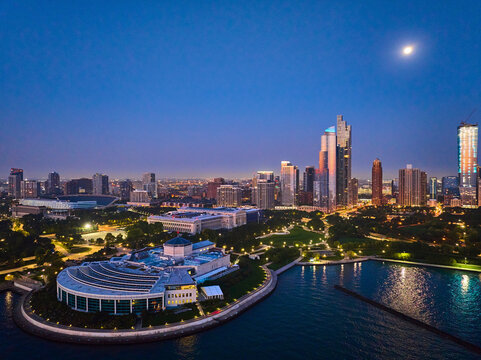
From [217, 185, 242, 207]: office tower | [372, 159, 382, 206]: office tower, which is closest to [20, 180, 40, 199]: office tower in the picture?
[217, 185, 242, 207]: office tower

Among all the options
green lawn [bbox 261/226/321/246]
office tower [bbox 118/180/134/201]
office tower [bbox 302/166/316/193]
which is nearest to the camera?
green lawn [bbox 261/226/321/246]

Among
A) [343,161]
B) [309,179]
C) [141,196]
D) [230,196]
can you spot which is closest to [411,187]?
[343,161]

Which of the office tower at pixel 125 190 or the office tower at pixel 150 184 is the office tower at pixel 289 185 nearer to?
the office tower at pixel 150 184

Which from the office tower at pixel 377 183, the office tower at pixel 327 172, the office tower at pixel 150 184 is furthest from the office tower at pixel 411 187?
the office tower at pixel 150 184

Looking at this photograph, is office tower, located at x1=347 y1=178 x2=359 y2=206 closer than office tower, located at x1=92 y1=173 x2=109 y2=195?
Yes

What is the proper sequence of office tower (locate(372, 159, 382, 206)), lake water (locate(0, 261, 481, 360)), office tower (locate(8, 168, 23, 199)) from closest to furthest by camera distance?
lake water (locate(0, 261, 481, 360)) → office tower (locate(372, 159, 382, 206)) → office tower (locate(8, 168, 23, 199))

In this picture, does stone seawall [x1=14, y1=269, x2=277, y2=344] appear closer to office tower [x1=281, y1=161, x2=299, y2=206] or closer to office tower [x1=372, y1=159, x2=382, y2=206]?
office tower [x1=281, y1=161, x2=299, y2=206]

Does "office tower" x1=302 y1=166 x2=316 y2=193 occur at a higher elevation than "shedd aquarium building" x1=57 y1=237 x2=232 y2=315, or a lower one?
higher

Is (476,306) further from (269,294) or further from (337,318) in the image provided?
(269,294)
